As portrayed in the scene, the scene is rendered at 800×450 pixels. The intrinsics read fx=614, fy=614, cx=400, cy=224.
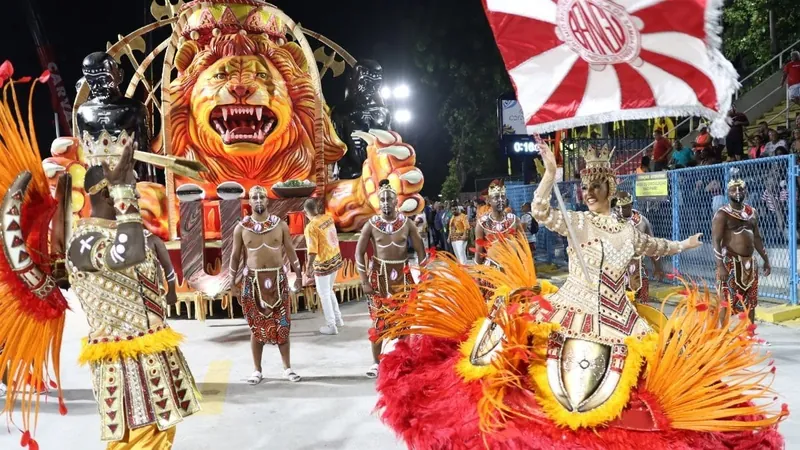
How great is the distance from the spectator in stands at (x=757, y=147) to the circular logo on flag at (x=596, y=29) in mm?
9532

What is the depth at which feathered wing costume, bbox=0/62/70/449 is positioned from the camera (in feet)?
8.95

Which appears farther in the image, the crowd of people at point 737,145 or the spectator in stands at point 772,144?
the crowd of people at point 737,145

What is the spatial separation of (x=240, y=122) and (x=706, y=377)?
7.94 meters

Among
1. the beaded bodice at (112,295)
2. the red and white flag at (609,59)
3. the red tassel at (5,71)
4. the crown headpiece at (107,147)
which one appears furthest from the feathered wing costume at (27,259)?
the red and white flag at (609,59)

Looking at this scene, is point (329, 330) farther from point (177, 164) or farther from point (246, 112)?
point (177, 164)

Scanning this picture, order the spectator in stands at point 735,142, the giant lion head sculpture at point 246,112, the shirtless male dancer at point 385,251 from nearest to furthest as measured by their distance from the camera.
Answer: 1. the shirtless male dancer at point 385,251
2. the giant lion head sculpture at point 246,112
3. the spectator in stands at point 735,142

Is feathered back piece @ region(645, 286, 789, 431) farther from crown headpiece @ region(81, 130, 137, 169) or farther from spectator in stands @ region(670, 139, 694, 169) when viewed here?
spectator in stands @ region(670, 139, 694, 169)

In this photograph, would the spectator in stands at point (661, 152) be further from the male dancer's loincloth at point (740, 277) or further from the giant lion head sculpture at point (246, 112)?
the giant lion head sculpture at point (246, 112)

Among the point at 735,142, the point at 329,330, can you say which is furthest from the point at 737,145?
the point at 329,330

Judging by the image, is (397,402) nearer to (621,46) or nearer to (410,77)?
(621,46)

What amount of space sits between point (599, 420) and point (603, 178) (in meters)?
1.20

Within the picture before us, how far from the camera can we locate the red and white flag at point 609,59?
280 cm

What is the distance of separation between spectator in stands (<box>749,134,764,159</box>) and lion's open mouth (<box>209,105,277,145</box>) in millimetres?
8403

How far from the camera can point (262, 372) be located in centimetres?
615
